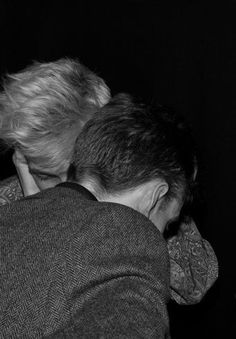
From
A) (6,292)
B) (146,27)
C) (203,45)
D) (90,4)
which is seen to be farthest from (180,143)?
(90,4)

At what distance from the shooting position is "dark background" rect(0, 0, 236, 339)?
1.97m

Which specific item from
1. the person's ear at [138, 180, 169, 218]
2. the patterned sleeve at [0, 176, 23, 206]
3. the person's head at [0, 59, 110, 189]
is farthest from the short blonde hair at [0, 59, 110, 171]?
the person's ear at [138, 180, 169, 218]

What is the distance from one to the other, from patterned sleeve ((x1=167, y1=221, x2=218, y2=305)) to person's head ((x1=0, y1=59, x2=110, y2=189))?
1.37 ft

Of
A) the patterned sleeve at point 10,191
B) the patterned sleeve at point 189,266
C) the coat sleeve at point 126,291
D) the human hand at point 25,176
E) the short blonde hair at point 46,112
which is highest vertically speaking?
the coat sleeve at point 126,291

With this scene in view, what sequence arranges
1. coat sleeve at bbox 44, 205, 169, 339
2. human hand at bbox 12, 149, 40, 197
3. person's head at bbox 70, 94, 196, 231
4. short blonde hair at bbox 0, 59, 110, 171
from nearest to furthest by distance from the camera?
coat sleeve at bbox 44, 205, 169, 339
person's head at bbox 70, 94, 196, 231
short blonde hair at bbox 0, 59, 110, 171
human hand at bbox 12, 149, 40, 197

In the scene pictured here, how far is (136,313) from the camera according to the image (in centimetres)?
93

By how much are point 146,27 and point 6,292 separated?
135cm

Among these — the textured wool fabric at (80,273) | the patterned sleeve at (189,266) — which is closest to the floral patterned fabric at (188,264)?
the patterned sleeve at (189,266)

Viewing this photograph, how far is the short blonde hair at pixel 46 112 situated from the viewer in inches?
63.5

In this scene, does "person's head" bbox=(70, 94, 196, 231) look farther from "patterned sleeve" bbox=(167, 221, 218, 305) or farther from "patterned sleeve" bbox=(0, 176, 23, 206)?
"patterned sleeve" bbox=(0, 176, 23, 206)

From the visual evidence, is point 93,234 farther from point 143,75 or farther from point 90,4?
point 90,4

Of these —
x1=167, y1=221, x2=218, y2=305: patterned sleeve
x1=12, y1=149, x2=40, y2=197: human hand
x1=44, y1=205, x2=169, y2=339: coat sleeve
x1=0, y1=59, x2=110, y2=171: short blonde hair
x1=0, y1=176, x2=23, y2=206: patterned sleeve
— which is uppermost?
x1=44, y1=205, x2=169, y2=339: coat sleeve

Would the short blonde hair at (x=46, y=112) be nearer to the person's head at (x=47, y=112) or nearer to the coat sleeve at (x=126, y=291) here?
the person's head at (x=47, y=112)

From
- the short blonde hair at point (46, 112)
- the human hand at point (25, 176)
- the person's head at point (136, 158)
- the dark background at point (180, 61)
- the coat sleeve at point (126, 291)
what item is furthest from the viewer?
the dark background at point (180, 61)
